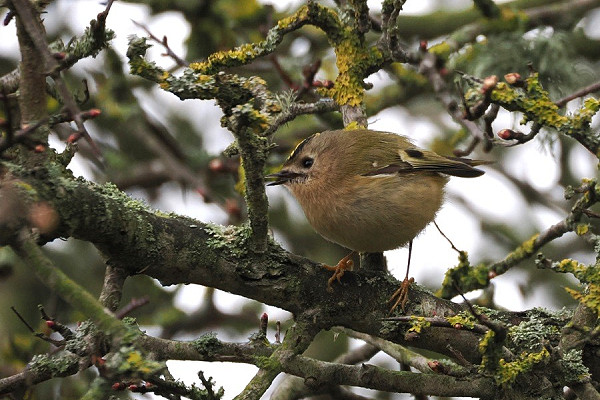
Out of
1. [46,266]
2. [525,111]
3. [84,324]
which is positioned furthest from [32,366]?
[525,111]

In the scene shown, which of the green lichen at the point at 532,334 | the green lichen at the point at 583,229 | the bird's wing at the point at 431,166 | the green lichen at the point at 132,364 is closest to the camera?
the green lichen at the point at 132,364

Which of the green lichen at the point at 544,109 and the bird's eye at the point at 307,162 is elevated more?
the bird's eye at the point at 307,162

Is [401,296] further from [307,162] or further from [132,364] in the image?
[132,364]

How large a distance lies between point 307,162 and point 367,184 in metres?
0.50

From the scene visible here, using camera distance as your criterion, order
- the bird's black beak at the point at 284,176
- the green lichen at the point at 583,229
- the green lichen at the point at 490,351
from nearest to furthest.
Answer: the green lichen at the point at 490,351 → the green lichen at the point at 583,229 → the bird's black beak at the point at 284,176

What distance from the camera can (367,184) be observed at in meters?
4.51

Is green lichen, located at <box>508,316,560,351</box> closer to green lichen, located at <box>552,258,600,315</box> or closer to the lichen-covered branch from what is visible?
green lichen, located at <box>552,258,600,315</box>

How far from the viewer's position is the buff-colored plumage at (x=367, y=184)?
4227mm

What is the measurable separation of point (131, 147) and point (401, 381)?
372 centimetres

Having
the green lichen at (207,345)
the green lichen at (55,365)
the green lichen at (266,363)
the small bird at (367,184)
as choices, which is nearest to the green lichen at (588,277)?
the small bird at (367,184)

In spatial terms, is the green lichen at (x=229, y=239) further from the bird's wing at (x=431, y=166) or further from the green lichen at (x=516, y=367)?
the bird's wing at (x=431, y=166)

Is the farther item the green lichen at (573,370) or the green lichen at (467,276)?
the green lichen at (467,276)

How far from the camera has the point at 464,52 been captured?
5660 mm

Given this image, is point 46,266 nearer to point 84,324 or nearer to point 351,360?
point 84,324
